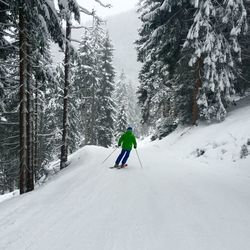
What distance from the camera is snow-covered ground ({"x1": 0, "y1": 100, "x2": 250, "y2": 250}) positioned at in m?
5.35

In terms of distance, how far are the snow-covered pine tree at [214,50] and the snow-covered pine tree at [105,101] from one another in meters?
22.2

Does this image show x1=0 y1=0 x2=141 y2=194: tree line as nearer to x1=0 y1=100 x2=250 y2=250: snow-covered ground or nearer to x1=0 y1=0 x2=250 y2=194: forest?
x1=0 y1=0 x2=250 y2=194: forest

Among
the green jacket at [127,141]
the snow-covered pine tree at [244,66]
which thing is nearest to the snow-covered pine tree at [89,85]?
the snow-covered pine tree at [244,66]

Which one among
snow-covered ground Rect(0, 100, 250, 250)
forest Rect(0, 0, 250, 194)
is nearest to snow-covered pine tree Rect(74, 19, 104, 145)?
forest Rect(0, 0, 250, 194)

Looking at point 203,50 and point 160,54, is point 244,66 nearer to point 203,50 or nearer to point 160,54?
point 203,50

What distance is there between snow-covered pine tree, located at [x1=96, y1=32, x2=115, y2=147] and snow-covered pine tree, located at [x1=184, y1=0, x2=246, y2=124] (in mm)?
22231

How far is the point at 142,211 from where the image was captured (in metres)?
6.89

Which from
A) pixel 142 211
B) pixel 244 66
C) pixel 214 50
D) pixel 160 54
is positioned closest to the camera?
pixel 142 211

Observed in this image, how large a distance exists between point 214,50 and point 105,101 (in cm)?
2438

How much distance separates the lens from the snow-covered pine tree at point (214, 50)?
1684cm

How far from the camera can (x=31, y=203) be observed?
8.80m

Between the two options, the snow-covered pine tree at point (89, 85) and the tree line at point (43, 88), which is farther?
the snow-covered pine tree at point (89, 85)

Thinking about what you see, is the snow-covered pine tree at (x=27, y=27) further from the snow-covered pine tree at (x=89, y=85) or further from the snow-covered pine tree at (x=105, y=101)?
the snow-covered pine tree at (x=105, y=101)

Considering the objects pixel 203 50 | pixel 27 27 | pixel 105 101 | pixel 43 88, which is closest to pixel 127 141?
pixel 27 27
